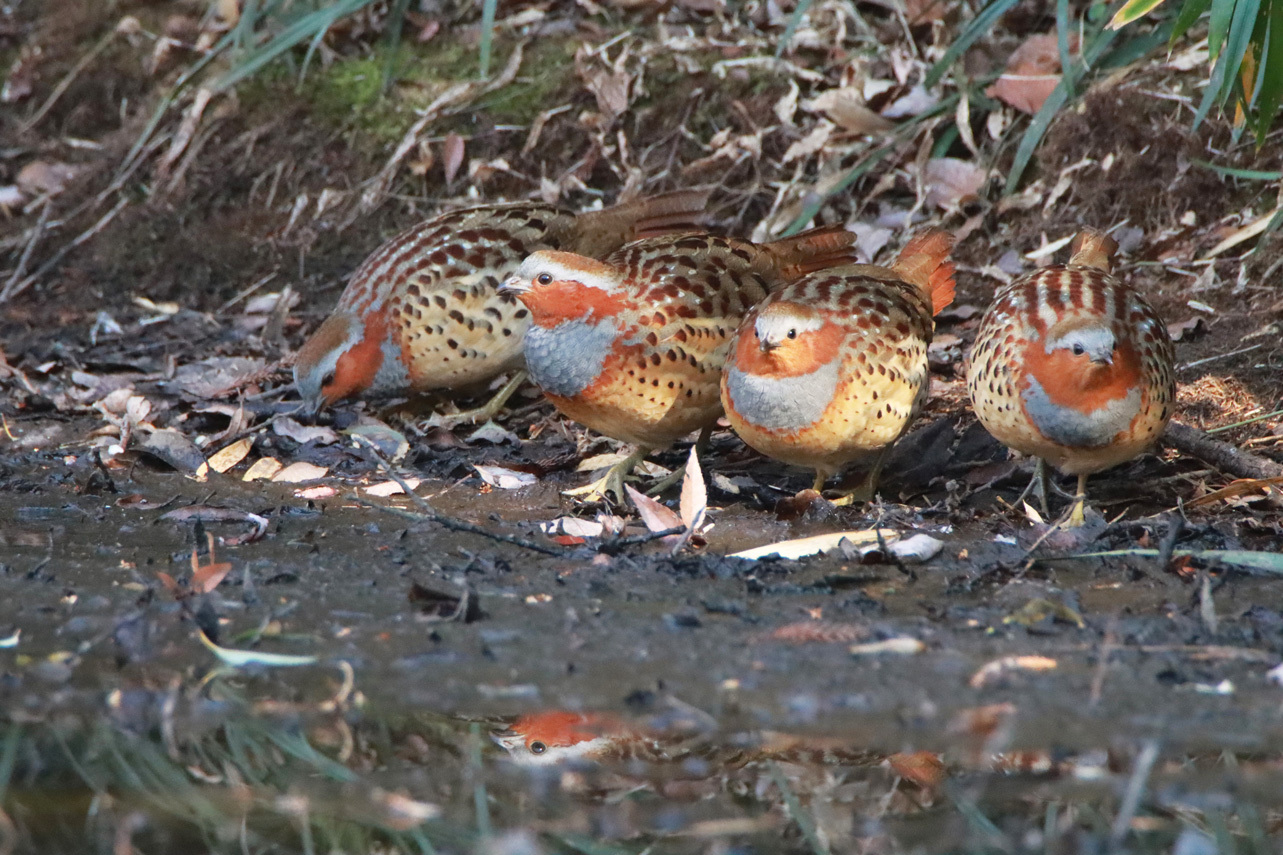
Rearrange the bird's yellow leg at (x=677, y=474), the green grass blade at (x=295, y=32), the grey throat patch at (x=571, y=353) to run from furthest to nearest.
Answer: the green grass blade at (x=295, y=32), the bird's yellow leg at (x=677, y=474), the grey throat patch at (x=571, y=353)

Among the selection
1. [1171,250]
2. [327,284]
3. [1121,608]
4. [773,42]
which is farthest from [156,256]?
[1121,608]

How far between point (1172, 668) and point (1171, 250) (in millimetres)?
3477

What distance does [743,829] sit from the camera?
100 inches

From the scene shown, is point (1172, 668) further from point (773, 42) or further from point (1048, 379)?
point (773, 42)

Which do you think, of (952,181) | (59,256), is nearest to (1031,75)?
(952,181)

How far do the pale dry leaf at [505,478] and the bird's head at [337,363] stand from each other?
3.01 ft

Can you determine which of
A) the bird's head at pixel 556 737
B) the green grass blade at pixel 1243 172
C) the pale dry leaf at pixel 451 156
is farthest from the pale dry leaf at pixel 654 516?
the pale dry leaf at pixel 451 156

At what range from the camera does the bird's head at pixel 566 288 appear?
15.9ft

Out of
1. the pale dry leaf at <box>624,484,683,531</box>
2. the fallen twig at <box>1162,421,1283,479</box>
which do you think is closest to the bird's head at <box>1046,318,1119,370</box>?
the fallen twig at <box>1162,421,1283,479</box>

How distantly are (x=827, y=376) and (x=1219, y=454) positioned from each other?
1.30m

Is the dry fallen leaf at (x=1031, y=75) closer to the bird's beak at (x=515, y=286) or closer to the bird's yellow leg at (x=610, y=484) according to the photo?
the bird's yellow leg at (x=610, y=484)

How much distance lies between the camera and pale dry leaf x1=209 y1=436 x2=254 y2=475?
5.32 meters

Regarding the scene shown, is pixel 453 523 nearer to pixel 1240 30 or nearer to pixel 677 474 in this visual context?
pixel 677 474

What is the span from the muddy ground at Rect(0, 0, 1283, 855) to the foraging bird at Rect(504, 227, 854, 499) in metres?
0.34
